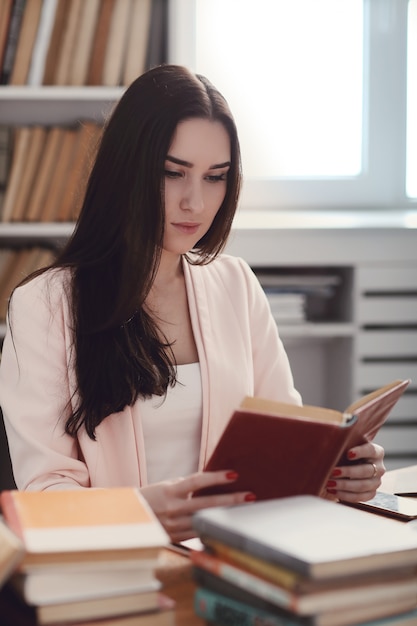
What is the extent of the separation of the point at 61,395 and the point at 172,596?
0.60m

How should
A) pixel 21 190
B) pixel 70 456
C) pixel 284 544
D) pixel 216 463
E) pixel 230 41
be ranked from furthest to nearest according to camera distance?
1. pixel 230 41
2. pixel 21 190
3. pixel 70 456
4. pixel 216 463
5. pixel 284 544

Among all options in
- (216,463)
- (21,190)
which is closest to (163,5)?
(21,190)

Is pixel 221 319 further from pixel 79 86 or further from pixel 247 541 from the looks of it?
pixel 79 86

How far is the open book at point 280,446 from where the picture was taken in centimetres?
101

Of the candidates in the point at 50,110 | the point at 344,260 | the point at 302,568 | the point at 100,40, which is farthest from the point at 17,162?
the point at 302,568

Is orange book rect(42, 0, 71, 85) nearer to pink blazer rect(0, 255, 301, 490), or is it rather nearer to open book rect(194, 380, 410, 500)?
pink blazer rect(0, 255, 301, 490)

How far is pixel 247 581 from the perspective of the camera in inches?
33.4

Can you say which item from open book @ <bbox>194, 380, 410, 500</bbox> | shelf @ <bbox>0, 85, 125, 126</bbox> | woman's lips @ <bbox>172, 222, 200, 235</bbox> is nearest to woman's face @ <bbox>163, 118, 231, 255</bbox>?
woman's lips @ <bbox>172, 222, 200, 235</bbox>

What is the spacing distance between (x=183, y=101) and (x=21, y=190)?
1.32m

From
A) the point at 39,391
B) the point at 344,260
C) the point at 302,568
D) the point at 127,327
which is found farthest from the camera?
the point at 344,260

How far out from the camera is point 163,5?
2.87 meters

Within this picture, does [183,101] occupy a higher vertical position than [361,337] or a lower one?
higher

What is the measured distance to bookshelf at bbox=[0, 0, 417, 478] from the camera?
2855 millimetres

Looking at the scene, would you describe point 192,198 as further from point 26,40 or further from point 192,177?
point 26,40
